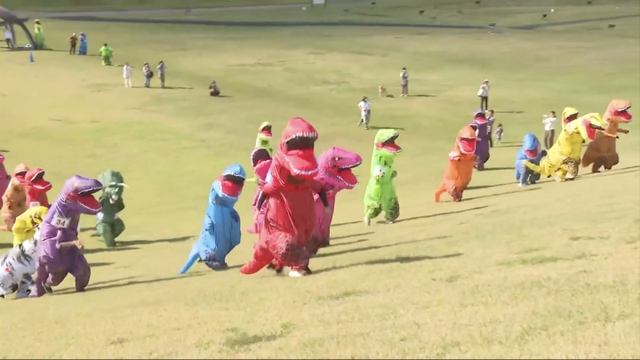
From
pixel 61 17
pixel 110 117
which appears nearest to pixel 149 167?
pixel 110 117

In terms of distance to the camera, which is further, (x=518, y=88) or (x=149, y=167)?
(x=518, y=88)

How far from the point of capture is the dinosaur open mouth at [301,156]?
8.95 m

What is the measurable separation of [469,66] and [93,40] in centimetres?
2172

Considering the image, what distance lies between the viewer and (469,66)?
140ft

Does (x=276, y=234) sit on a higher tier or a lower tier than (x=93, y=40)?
lower

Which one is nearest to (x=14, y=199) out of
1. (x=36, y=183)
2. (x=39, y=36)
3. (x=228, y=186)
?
(x=36, y=183)

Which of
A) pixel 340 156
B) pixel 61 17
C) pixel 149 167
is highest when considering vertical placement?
pixel 61 17

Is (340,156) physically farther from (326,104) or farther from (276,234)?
(326,104)

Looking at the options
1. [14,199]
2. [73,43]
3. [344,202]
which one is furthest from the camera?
[73,43]

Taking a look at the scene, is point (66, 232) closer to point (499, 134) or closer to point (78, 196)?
point (78, 196)

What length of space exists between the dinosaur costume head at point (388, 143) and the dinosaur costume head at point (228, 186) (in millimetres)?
3700

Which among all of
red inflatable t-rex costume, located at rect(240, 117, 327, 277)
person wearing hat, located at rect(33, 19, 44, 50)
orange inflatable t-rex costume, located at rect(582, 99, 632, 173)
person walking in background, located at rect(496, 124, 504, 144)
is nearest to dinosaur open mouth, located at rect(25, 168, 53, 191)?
red inflatable t-rex costume, located at rect(240, 117, 327, 277)

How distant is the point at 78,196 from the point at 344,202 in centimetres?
983

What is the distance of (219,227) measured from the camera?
11430mm
